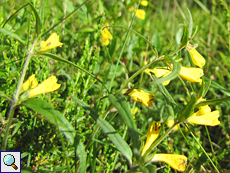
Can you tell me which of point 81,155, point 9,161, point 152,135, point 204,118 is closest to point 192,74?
point 204,118

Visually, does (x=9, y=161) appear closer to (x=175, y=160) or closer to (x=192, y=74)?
(x=175, y=160)

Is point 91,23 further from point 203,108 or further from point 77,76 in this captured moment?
point 203,108

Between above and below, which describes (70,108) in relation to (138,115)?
above

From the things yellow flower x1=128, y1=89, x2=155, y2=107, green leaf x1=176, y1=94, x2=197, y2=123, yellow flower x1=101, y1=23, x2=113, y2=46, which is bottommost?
green leaf x1=176, y1=94, x2=197, y2=123

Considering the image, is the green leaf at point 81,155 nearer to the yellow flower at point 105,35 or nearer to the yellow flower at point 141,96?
the yellow flower at point 141,96

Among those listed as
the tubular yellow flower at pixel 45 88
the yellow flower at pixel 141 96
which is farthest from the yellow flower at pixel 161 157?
the tubular yellow flower at pixel 45 88

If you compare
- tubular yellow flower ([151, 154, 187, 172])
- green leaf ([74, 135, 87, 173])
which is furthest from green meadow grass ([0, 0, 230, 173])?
tubular yellow flower ([151, 154, 187, 172])

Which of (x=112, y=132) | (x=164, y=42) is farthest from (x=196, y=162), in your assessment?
(x=164, y=42)

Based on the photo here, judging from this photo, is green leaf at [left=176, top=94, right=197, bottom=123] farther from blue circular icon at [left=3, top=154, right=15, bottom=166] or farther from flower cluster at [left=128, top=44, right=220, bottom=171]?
blue circular icon at [left=3, top=154, right=15, bottom=166]
